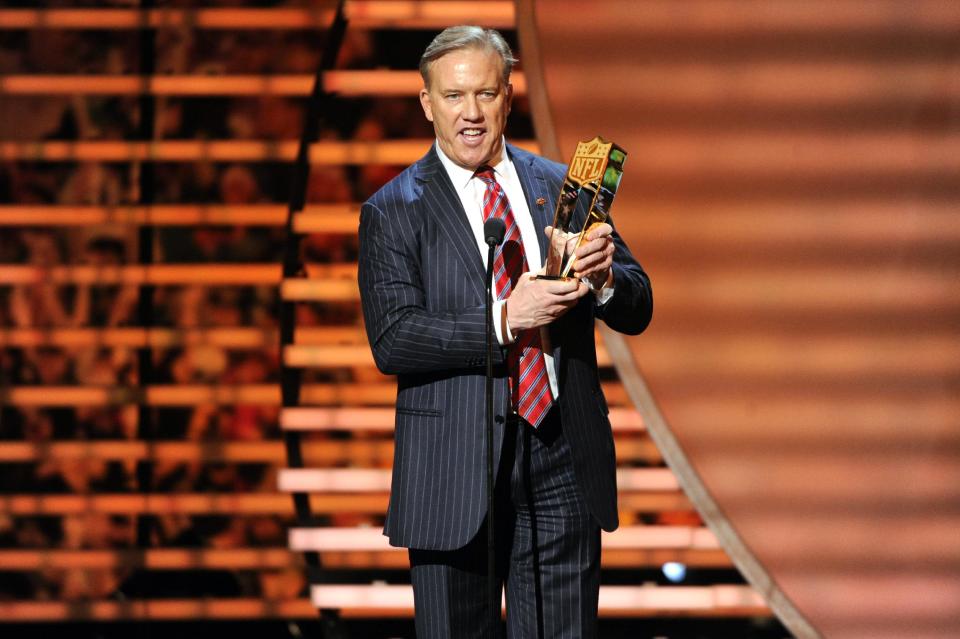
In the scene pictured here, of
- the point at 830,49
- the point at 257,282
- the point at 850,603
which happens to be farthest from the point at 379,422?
the point at 830,49

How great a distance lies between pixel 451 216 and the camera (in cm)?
181

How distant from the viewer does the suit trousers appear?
1764 millimetres

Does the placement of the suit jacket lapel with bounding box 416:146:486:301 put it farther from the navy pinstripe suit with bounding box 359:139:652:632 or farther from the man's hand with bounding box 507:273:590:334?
the man's hand with bounding box 507:273:590:334

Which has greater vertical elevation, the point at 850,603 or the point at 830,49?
the point at 830,49

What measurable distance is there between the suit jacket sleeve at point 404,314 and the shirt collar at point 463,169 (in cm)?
10

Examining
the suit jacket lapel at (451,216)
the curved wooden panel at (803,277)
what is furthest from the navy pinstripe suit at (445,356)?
the curved wooden panel at (803,277)

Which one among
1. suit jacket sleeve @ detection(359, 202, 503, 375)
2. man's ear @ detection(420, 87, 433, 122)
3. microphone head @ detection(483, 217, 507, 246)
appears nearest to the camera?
microphone head @ detection(483, 217, 507, 246)

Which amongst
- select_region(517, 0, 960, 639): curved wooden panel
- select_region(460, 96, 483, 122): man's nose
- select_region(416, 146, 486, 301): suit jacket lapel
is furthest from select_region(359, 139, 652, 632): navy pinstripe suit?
select_region(517, 0, 960, 639): curved wooden panel

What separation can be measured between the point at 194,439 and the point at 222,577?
16.3 inches

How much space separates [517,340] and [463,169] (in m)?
0.30

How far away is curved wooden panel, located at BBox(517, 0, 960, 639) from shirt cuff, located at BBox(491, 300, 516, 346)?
1.51 metres

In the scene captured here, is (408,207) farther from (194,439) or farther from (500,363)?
(194,439)

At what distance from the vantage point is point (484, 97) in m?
1.78

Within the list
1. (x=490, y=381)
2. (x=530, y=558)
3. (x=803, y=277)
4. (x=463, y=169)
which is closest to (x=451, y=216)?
(x=463, y=169)
